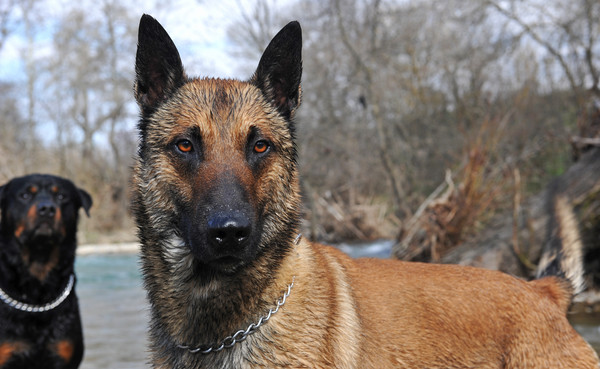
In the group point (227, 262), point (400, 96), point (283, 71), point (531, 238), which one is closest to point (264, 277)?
point (227, 262)

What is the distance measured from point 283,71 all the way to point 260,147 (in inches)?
23.0

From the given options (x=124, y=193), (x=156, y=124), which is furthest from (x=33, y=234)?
(x=124, y=193)

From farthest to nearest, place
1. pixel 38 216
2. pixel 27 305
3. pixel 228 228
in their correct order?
1. pixel 38 216
2. pixel 27 305
3. pixel 228 228

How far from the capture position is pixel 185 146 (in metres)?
2.68

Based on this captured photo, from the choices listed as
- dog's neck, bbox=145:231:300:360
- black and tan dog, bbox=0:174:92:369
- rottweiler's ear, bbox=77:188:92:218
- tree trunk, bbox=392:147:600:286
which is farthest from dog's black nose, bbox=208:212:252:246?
tree trunk, bbox=392:147:600:286

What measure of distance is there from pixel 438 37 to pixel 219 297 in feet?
68.8

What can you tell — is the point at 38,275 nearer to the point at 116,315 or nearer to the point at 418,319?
the point at 418,319

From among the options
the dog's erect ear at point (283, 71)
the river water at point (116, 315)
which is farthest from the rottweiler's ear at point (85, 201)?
the dog's erect ear at point (283, 71)

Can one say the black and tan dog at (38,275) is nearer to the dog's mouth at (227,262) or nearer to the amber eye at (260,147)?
the dog's mouth at (227,262)

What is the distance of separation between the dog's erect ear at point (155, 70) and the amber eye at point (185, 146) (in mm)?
417

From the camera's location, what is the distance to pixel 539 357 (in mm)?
2863

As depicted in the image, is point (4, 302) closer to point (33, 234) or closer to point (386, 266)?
point (33, 234)

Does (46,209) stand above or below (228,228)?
below

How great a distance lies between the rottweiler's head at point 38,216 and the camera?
5441 mm
